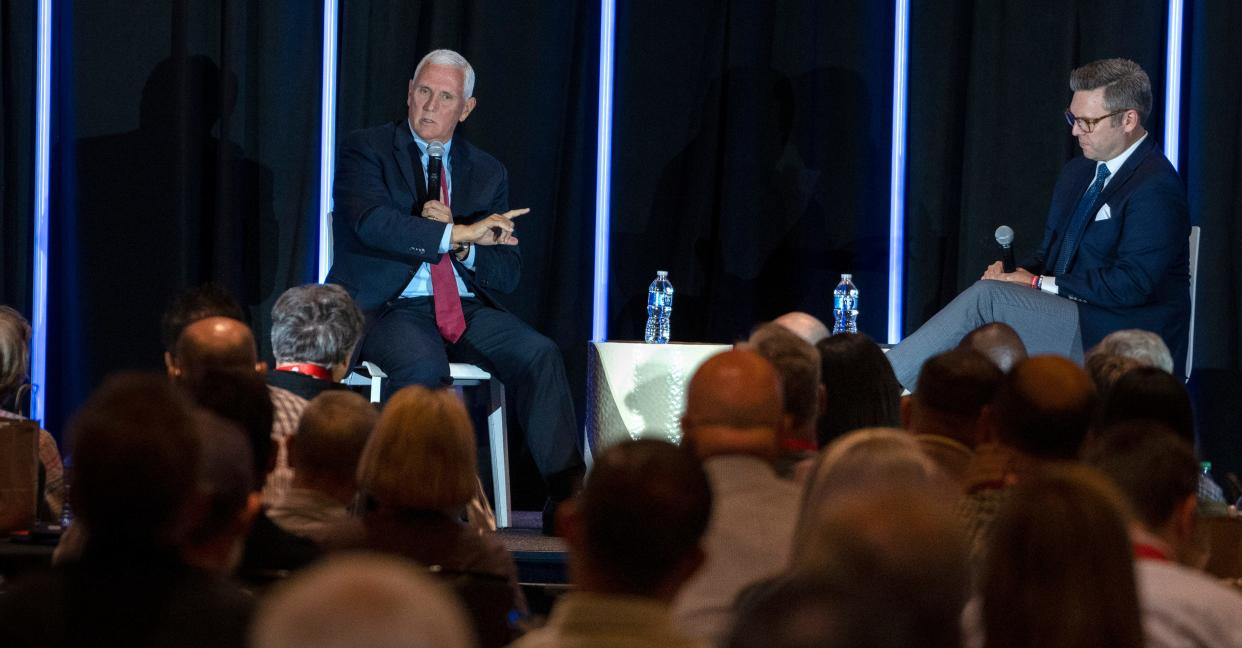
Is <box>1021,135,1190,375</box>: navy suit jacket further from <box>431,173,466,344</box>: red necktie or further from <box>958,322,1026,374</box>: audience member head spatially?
<box>431,173,466,344</box>: red necktie

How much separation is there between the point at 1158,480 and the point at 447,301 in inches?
124

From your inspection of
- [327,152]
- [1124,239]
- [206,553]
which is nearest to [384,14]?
[327,152]

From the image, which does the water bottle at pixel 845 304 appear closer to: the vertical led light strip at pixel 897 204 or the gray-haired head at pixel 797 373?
the vertical led light strip at pixel 897 204

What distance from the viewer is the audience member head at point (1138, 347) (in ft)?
11.8

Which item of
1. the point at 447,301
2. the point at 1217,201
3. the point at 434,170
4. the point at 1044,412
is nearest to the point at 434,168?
the point at 434,170

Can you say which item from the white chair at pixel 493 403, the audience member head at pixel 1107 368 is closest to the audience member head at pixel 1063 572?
the audience member head at pixel 1107 368

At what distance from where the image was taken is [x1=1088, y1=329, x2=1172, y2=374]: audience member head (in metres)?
3.61

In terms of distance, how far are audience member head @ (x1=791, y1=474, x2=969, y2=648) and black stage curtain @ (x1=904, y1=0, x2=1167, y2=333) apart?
4355mm

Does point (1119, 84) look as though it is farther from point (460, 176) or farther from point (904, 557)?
point (904, 557)

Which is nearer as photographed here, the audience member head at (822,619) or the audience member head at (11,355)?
the audience member head at (822,619)

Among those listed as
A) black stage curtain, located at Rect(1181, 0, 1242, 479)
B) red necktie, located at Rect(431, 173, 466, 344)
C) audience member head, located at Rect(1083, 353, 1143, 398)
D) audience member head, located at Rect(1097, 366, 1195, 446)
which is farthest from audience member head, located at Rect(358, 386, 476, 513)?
black stage curtain, located at Rect(1181, 0, 1242, 479)

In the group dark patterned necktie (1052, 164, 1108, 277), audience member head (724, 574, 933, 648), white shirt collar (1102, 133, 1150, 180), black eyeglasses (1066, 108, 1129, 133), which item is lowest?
audience member head (724, 574, 933, 648)

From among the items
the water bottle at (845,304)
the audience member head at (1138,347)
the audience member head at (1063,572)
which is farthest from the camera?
the water bottle at (845,304)

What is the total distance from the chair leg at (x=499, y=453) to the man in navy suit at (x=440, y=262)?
8 cm
